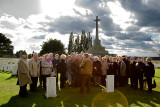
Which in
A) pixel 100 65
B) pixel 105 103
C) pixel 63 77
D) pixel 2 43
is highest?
pixel 2 43

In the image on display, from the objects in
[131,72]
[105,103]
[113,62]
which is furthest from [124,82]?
[105,103]

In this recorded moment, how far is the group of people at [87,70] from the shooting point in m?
8.90

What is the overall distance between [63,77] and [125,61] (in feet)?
14.0

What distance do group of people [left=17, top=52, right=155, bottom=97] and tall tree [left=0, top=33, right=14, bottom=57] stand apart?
60.1 metres

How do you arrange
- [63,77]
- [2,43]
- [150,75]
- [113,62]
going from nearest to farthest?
[150,75], [63,77], [113,62], [2,43]

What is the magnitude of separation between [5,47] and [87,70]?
63945 millimetres

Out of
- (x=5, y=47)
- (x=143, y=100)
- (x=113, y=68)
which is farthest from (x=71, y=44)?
(x=143, y=100)

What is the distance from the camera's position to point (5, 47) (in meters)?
65.1

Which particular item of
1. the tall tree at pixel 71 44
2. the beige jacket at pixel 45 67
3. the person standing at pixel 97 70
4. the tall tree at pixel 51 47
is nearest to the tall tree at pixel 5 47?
the tall tree at pixel 51 47

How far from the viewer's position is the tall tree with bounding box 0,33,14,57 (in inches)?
2527

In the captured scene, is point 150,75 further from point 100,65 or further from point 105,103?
point 105,103

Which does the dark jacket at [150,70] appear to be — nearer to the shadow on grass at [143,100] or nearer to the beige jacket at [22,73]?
the shadow on grass at [143,100]

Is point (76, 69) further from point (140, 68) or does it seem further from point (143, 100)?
point (143, 100)

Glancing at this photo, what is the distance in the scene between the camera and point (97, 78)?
36.7 feet
